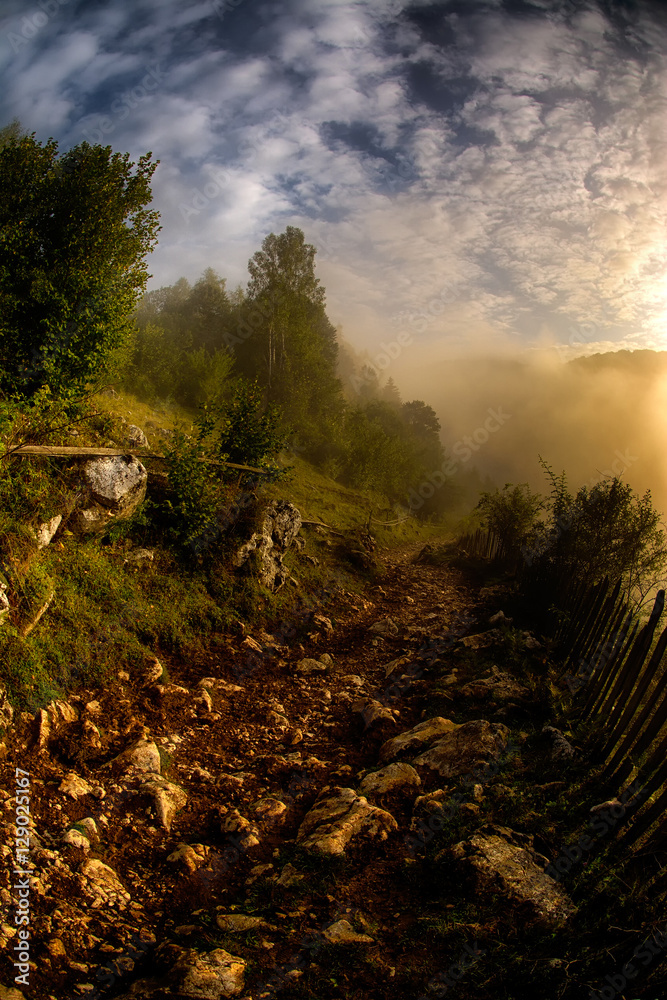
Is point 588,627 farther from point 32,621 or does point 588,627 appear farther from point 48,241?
point 48,241

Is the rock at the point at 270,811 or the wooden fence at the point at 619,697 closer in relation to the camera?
the wooden fence at the point at 619,697

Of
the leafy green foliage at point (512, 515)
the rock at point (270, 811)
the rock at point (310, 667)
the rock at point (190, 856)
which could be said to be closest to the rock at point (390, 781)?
the rock at point (270, 811)

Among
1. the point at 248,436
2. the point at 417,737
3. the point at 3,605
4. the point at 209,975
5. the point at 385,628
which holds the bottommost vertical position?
the point at 209,975

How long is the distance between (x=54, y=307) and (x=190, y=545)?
18.6ft

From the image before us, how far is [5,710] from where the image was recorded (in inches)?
166

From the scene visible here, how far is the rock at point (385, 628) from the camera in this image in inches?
379

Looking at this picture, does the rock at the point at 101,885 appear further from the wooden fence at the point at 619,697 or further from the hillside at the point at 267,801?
the wooden fence at the point at 619,697

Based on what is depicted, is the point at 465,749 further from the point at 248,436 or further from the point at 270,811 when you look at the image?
the point at 248,436

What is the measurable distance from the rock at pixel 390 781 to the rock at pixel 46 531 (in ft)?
15.8

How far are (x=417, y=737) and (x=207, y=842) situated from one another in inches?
104

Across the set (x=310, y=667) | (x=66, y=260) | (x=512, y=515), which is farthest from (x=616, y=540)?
(x=66, y=260)

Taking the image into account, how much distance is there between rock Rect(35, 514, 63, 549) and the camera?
5.65 m

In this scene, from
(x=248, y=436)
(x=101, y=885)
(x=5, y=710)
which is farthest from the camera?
(x=248, y=436)

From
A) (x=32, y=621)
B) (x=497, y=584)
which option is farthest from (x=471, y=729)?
(x=497, y=584)
